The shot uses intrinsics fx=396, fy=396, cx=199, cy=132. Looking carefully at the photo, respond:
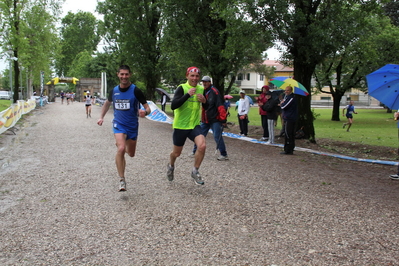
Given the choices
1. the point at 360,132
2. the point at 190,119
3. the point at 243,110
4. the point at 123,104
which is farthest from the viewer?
the point at 360,132

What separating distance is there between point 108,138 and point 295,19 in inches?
281

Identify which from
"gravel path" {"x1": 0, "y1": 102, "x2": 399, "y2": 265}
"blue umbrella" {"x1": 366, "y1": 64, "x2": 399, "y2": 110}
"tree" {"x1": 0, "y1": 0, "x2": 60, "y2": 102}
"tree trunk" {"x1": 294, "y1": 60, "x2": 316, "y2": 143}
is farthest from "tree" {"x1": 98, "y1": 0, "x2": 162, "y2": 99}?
"blue umbrella" {"x1": 366, "y1": 64, "x2": 399, "y2": 110}

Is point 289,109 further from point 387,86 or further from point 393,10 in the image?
A: point 393,10

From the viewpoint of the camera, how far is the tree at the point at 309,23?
11.8 m

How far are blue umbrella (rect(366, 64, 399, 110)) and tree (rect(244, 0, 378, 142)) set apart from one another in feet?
11.7

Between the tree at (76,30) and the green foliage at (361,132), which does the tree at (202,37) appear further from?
the tree at (76,30)

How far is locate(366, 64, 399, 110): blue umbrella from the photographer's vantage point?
8.15 meters

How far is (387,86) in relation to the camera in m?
8.24

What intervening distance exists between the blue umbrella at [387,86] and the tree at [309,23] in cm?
356

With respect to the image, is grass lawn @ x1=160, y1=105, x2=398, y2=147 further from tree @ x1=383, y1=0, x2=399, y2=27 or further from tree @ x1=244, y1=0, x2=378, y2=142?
tree @ x1=383, y1=0, x2=399, y2=27

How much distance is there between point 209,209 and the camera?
5215mm

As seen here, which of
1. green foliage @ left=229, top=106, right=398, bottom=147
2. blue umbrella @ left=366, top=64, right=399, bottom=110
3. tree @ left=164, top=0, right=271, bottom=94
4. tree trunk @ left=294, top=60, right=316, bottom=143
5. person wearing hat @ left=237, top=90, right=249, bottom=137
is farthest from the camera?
tree @ left=164, top=0, right=271, bottom=94

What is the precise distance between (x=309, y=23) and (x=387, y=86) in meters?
4.80

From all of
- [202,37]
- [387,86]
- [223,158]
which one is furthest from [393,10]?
[223,158]
